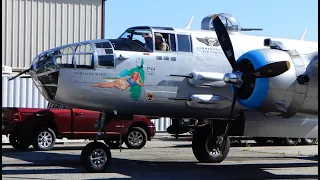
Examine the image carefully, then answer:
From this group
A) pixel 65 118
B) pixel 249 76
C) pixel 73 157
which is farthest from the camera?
pixel 65 118

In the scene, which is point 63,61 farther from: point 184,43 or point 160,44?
point 184,43

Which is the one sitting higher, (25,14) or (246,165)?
(25,14)

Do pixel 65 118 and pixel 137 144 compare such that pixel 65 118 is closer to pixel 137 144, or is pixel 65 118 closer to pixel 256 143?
pixel 137 144

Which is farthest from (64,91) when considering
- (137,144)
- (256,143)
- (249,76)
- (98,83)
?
(256,143)

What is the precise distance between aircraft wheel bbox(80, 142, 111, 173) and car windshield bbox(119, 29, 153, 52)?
2.59 meters

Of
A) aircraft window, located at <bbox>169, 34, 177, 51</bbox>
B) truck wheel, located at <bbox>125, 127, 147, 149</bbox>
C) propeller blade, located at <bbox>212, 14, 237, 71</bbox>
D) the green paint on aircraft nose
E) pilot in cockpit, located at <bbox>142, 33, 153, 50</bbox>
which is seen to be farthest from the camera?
truck wheel, located at <bbox>125, 127, 147, 149</bbox>

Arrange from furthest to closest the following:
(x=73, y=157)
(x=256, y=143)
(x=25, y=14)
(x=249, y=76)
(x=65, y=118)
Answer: (x=25, y=14), (x=256, y=143), (x=65, y=118), (x=73, y=157), (x=249, y=76)

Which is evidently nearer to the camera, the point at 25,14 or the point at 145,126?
the point at 145,126

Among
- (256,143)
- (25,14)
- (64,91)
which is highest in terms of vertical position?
(25,14)

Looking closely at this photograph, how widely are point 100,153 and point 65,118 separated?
7257 millimetres

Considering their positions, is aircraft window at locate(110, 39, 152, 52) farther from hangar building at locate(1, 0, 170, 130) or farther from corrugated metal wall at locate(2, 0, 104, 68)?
corrugated metal wall at locate(2, 0, 104, 68)

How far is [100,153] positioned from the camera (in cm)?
1399

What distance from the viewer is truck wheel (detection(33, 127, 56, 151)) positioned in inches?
803

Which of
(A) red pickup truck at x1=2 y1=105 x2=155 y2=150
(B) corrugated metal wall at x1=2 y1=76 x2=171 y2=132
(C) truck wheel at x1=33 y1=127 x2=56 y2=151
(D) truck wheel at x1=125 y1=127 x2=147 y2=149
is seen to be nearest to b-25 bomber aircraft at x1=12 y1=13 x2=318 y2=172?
(A) red pickup truck at x1=2 y1=105 x2=155 y2=150
